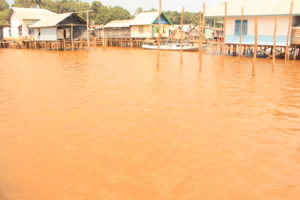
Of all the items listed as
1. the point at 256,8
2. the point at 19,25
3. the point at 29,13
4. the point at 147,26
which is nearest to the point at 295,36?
the point at 256,8

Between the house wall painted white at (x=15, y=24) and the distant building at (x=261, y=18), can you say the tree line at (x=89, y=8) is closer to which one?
the house wall painted white at (x=15, y=24)

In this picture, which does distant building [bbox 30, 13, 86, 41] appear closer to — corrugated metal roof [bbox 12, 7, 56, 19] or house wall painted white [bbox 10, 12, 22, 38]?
corrugated metal roof [bbox 12, 7, 56, 19]

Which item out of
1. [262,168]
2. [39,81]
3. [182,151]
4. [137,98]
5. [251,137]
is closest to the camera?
[262,168]

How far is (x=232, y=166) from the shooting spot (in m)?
5.23

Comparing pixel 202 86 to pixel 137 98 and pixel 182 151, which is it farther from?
pixel 182 151

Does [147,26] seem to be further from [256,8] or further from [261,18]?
[261,18]

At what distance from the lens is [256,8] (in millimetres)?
21953

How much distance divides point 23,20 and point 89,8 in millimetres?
29268

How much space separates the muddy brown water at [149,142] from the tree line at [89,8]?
3750 centimetres

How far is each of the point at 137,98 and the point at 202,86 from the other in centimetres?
336

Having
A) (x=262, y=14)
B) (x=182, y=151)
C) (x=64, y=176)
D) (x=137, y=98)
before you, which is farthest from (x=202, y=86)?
(x=262, y=14)

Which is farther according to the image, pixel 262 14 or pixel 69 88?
pixel 262 14

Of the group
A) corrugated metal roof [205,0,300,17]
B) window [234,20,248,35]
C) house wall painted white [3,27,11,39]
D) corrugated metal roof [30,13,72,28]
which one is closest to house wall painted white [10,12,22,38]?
house wall painted white [3,27,11,39]

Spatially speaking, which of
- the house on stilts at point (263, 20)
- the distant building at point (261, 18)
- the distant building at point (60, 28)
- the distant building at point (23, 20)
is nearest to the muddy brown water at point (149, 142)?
the house on stilts at point (263, 20)
